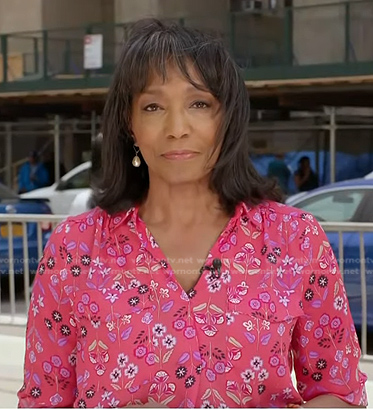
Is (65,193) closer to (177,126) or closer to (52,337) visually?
(52,337)

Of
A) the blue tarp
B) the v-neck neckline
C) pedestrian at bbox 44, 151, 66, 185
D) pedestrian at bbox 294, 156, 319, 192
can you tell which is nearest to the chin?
the v-neck neckline

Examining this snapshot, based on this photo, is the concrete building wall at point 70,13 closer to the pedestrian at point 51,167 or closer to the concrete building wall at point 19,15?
the concrete building wall at point 19,15

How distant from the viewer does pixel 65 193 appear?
37.1 feet

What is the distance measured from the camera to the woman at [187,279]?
1652mm

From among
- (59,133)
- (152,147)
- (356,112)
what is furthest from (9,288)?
(59,133)

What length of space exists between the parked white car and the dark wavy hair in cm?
886

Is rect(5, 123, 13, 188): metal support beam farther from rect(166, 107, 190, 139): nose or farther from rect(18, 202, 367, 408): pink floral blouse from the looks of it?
rect(166, 107, 190, 139): nose

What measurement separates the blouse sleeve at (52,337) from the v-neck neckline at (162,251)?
0.59 ft

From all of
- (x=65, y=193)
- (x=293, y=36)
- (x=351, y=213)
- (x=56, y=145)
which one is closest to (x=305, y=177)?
(x=293, y=36)

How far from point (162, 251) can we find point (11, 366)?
3.73 m

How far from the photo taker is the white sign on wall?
49.1ft

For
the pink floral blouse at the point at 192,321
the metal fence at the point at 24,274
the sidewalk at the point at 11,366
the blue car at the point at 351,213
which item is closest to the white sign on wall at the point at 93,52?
the blue car at the point at 351,213

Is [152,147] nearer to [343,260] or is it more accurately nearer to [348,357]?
[348,357]

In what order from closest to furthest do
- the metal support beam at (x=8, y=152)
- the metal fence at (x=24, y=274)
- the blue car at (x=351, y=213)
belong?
the metal fence at (x=24, y=274) → the blue car at (x=351, y=213) → the metal support beam at (x=8, y=152)
